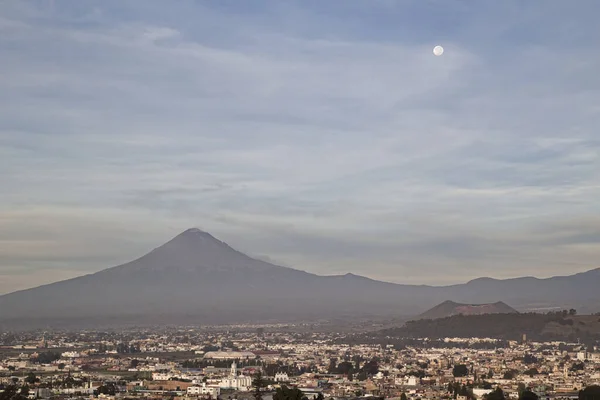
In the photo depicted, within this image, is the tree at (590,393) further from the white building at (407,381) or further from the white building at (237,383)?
the white building at (237,383)

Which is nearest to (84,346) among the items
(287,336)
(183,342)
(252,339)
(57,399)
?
(183,342)

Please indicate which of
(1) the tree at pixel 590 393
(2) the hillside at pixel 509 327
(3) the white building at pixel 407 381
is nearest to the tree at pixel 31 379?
(3) the white building at pixel 407 381

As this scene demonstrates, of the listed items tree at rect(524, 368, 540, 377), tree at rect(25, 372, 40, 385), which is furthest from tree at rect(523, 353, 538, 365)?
tree at rect(25, 372, 40, 385)

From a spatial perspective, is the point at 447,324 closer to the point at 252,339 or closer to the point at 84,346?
the point at 252,339

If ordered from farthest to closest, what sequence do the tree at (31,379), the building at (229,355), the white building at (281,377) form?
the building at (229,355)
the white building at (281,377)
the tree at (31,379)

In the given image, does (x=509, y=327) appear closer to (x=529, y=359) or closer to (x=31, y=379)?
(x=529, y=359)

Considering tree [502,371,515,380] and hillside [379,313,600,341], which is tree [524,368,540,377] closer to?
tree [502,371,515,380]

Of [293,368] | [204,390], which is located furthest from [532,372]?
[204,390]
